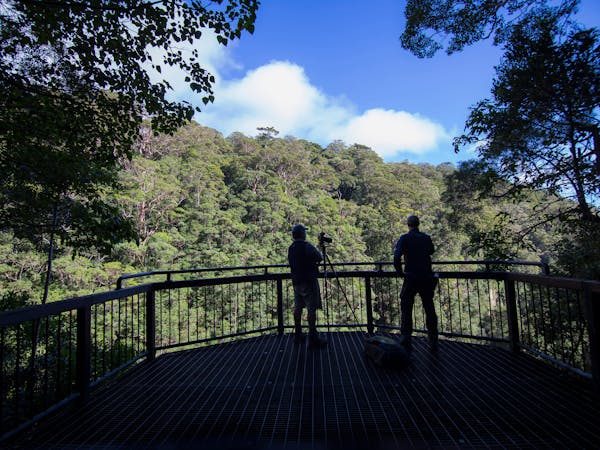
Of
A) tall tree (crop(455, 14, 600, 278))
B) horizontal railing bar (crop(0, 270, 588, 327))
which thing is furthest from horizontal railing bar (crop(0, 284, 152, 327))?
tall tree (crop(455, 14, 600, 278))

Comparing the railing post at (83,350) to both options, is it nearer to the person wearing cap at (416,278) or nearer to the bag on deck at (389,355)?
the bag on deck at (389,355)

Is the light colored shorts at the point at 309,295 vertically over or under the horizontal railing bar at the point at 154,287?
under

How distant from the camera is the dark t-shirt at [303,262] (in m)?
3.90

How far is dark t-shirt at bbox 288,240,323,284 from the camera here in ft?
12.8

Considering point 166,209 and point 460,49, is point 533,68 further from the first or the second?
point 166,209

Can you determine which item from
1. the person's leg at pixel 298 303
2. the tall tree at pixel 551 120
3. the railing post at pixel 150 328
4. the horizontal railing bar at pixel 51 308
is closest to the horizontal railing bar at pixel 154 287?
the horizontal railing bar at pixel 51 308

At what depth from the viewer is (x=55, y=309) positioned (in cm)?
230

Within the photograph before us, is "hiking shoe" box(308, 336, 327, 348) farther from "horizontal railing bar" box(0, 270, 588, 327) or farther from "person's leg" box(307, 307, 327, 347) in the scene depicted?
"horizontal railing bar" box(0, 270, 588, 327)

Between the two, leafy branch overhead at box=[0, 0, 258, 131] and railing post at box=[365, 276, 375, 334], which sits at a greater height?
leafy branch overhead at box=[0, 0, 258, 131]

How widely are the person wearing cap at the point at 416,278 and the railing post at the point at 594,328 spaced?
1361 millimetres

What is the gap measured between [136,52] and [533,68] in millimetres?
5944

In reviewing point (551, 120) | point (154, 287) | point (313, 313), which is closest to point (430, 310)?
point (313, 313)

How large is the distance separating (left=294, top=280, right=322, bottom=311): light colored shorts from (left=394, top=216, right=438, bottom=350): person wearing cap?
1003mm

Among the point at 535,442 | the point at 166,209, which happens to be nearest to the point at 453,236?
the point at 166,209
